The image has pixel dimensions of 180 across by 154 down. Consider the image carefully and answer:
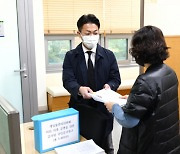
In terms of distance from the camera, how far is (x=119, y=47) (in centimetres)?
457

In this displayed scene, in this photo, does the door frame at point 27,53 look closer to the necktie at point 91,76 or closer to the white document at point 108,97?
the necktie at point 91,76

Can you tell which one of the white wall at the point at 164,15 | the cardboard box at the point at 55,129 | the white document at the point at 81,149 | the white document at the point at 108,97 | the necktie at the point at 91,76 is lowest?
the white document at the point at 81,149

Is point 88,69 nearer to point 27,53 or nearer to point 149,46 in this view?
point 149,46

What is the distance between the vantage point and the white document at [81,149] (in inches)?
53.6

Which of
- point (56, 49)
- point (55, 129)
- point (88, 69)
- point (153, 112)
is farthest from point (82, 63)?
point (56, 49)

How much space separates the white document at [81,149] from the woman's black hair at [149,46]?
575 millimetres

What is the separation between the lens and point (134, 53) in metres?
1.35

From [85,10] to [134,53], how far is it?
2808mm

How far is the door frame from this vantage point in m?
2.86

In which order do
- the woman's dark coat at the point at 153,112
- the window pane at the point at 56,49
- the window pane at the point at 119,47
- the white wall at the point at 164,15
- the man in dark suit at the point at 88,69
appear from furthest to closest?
the window pane at the point at 119,47
the window pane at the point at 56,49
the white wall at the point at 164,15
the man in dark suit at the point at 88,69
the woman's dark coat at the point at 153,112

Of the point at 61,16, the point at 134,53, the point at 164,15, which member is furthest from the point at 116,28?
the point at 134,53

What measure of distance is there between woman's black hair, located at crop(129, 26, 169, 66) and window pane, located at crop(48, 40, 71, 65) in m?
2.79

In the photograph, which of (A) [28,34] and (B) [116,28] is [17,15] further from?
Answer: (B) [116,28]

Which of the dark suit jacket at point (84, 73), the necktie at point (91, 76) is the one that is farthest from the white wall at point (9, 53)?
the necktie at point (91, 76)
